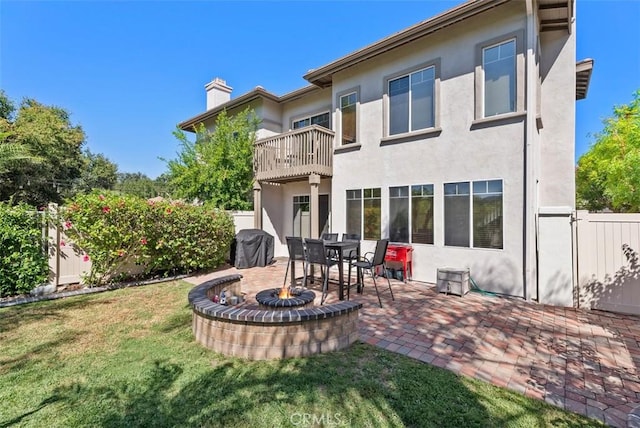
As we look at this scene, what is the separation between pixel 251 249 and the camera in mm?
10016

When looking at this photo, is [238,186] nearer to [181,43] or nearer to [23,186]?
Result: [181,43]

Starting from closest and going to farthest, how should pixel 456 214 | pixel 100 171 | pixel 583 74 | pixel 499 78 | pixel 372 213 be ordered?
pixel 499 78
pixel 456 214
pixel 583 74
pixel 372 213
pixel 100 171

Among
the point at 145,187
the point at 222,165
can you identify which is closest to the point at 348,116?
the point at 222,165

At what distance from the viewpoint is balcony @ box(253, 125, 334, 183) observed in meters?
9.66

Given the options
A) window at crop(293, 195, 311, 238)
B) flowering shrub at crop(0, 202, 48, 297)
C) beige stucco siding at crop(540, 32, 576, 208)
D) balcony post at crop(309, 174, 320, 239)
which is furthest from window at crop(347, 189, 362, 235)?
flowering shrub at crop(0, 202, 48, 297)

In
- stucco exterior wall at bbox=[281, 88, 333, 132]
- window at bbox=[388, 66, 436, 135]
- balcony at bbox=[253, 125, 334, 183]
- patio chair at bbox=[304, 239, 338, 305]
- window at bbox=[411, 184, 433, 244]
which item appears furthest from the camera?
stucco exterior wall at bbox=[281, 88, 333, 132]

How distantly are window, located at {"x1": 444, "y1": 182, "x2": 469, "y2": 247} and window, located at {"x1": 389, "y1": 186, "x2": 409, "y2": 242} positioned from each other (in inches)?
43.5

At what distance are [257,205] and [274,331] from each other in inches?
326

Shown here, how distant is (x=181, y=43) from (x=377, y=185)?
32.6 feet

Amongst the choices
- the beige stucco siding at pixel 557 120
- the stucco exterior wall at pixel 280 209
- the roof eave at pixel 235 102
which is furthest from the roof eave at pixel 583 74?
the roof eave at pixel 235 102

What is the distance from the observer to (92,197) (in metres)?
6.99

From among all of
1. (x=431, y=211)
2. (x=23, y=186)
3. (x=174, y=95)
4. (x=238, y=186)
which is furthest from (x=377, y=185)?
(x=23, y=186)

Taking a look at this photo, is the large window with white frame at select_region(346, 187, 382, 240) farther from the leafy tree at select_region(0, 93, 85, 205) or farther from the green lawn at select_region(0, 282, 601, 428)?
the leafy tree at select_region(0, 93, 85, 205)

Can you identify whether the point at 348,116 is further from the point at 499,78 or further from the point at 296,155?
the point at 499,78
